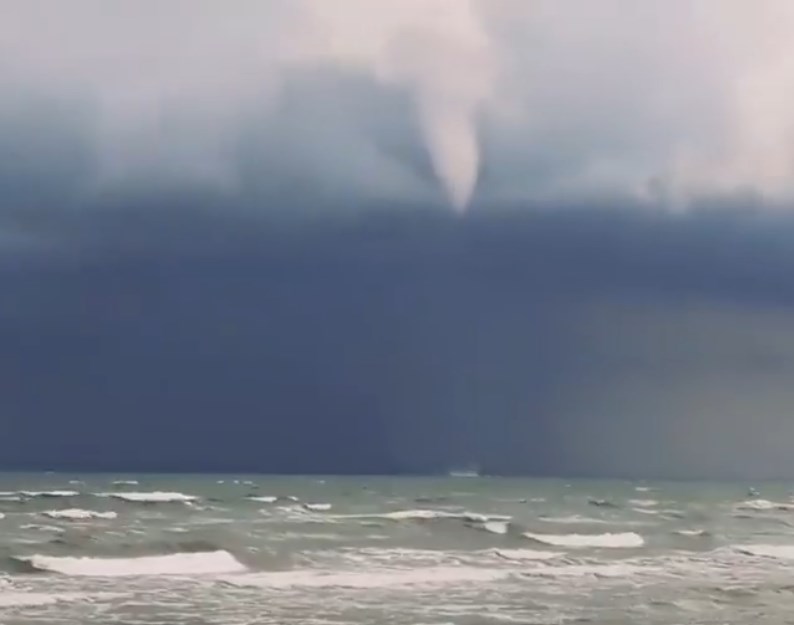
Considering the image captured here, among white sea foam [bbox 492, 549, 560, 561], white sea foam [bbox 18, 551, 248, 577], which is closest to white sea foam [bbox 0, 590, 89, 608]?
white sea foam [bbox 18, 551, 248, 577]

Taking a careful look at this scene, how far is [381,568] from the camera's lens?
22.5 meters

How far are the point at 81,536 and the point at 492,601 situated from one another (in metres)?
14.1

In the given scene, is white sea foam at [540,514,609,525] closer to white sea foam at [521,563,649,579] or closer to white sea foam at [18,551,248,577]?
white sea foam at [521,563,649,579]

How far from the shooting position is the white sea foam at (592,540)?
30.8 metres

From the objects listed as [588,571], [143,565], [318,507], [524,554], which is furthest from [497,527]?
[143,565]

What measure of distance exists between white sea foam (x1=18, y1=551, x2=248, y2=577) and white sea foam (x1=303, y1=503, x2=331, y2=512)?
59.7 ft

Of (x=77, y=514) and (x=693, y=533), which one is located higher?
(x=693, y=533)

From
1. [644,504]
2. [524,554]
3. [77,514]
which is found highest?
[524,554]

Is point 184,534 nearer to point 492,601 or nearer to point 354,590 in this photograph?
point 354,590

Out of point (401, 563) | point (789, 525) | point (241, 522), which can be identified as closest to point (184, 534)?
point (241, 522)

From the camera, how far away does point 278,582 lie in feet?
67.3

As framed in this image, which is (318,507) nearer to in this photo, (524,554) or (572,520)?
(572,520)

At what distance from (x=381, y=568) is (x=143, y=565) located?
5.21 m

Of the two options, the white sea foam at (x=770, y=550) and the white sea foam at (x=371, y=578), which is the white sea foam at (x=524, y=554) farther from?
the white sea foam at (x=770, y=550)
